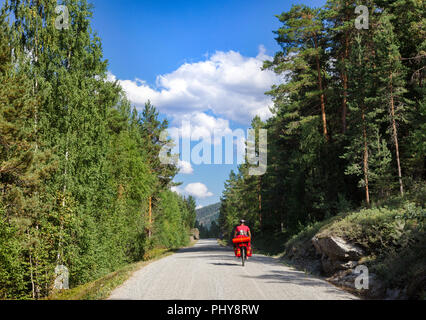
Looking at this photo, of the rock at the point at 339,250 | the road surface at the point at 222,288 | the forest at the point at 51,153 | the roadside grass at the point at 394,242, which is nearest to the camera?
the road surface at the point at 222,288

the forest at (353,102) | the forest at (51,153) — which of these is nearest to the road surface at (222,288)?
the forest at (51,153)

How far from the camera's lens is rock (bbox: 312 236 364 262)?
11.7 metres

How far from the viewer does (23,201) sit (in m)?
14.7

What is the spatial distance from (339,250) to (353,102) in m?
12.4

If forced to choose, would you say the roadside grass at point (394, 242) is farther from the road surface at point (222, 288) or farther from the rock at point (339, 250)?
the road surface at point (222, 288)

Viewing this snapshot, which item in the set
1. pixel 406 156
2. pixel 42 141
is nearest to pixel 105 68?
pixel 42 141

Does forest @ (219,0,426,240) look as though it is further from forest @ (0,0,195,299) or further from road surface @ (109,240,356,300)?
forest @ (0,0,195,299)

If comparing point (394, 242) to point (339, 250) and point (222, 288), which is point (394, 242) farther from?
point (222, 288)

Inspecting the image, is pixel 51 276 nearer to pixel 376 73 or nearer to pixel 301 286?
pixel 301 286

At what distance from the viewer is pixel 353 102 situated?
2088 cm

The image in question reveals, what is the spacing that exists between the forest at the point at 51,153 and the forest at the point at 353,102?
562 inches

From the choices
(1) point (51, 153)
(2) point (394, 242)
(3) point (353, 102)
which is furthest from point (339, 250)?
(1) point (51, 153)

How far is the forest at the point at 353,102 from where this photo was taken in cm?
2014
